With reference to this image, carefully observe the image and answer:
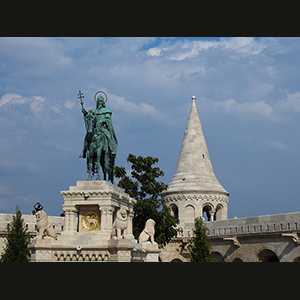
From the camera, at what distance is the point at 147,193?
32.2 meters

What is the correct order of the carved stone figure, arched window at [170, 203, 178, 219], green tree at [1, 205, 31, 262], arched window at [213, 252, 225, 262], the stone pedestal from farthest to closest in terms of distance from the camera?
arched window at [170, 203, 178, 219]
arched window at [213, 252, 225, 262]
green tree at [1, 205, 31, 262]
the carved stone figure
the stone pedestal

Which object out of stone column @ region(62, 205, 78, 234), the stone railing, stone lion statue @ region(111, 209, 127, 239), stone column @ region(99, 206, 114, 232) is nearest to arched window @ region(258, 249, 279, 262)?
the stone railing

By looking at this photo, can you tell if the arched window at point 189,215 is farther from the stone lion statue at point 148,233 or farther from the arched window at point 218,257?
the stone lion statue at point 148,233

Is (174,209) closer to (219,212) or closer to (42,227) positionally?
→ (219,212)

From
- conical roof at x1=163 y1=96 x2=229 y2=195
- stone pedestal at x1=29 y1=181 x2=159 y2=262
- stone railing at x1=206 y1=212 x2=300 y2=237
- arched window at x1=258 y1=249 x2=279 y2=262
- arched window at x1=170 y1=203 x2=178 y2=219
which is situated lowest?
stone pedestal at x1=29 y1=181 x2=159 y2=262

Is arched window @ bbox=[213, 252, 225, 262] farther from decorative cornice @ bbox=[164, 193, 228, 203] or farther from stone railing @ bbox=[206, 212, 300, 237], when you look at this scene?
decorative cornice @ bbox=[164, 193, 228, 203]

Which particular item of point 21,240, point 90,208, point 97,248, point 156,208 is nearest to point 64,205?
point 90,208

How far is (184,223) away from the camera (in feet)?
129

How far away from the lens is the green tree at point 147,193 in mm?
30270

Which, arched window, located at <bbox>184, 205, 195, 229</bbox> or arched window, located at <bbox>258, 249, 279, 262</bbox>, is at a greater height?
arched window, located at <bbox>184, 205, 195, 229</bbox>

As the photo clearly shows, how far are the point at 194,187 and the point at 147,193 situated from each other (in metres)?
8.01

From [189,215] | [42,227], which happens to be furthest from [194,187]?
[42,227]

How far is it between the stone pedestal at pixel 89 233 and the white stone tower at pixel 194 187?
71.7ft

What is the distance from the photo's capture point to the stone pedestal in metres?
15.7
